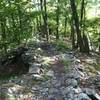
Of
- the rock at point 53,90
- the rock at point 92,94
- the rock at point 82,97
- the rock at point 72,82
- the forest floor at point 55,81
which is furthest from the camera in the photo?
the rock at point 72,82

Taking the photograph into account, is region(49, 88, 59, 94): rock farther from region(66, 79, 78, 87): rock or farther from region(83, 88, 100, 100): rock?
region(83, 88, 100, 100): rock

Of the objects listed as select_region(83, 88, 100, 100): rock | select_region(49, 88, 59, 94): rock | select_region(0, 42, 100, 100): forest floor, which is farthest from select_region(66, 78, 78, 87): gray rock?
select_region(49, 88, 59, 94): rock

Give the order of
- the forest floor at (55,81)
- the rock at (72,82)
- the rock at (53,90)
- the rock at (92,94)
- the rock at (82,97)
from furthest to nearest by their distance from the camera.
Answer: the rock at (72,82) → the rock at (53,90) → the forest floor at (55,81) → the rock at (92,94) → the rock at (82,97)

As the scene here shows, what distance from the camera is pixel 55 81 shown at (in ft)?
42.9

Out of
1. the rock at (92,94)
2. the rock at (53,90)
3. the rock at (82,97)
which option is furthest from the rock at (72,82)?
the rock at (82,97)

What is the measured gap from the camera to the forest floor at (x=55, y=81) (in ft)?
37.0

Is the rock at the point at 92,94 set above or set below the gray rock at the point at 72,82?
below

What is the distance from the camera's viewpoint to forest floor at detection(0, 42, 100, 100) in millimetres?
11289

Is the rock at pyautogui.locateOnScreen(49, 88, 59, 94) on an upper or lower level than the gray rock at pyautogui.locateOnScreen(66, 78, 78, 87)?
lower

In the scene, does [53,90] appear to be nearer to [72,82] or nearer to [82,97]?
[72,82]

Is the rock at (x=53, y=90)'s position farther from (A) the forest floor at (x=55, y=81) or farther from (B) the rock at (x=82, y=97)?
(B) the rock at (x=82, y=97)

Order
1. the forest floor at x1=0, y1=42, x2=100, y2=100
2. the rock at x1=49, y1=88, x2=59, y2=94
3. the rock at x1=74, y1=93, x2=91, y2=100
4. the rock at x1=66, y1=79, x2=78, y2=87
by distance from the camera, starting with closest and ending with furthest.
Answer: the rock at x1=74, y1=93, x2=91, y2=100, the forest floor at x1=0, y1=42, x2=100, y2=100, the rock at x1=49, y1=88, x2=59, y2=94, the rock at x1=66, y1=79, x2=78, y2=87

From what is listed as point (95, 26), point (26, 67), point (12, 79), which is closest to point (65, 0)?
point (95, 26)

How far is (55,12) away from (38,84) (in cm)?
1643
